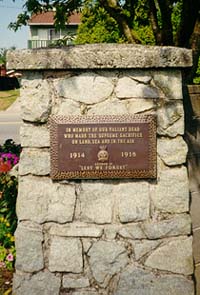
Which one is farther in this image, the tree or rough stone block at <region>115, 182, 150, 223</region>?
the tree

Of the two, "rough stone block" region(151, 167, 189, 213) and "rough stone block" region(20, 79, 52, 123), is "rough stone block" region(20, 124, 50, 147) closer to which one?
"rough stone block" region(20, 79, 52, 123)

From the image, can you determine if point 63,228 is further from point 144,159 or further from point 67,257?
point 144,159

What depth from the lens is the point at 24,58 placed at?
316 cm

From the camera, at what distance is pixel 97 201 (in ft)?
10.7

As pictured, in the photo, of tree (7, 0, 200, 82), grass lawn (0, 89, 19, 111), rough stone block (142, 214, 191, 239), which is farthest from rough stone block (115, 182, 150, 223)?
grass lawn (0, 89, 19, 111)

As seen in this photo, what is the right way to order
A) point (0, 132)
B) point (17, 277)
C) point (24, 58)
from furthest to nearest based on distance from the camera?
point (0, 132), point (17, 277), point (24, 58)

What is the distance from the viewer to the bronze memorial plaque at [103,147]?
125 inches

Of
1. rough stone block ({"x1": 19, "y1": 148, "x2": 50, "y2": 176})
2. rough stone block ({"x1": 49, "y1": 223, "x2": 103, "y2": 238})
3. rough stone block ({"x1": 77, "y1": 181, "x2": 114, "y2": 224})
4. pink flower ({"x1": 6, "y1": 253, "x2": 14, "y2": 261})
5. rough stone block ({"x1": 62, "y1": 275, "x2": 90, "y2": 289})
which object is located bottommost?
pink flower ({"x1": 6, "y1": 253, "x2": 14, "y2": 261})

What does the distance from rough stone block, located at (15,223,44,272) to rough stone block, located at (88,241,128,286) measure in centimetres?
34

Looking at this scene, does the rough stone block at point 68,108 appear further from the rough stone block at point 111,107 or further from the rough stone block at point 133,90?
→ the rough stone block at point 133,90

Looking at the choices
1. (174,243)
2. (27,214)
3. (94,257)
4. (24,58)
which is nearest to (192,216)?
(174,243)

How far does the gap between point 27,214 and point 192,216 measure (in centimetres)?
114

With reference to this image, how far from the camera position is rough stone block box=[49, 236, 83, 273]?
3.29 metres

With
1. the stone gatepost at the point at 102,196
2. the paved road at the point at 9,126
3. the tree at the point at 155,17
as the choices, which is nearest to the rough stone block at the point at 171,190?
the stone gatepost at the point at 102,196
